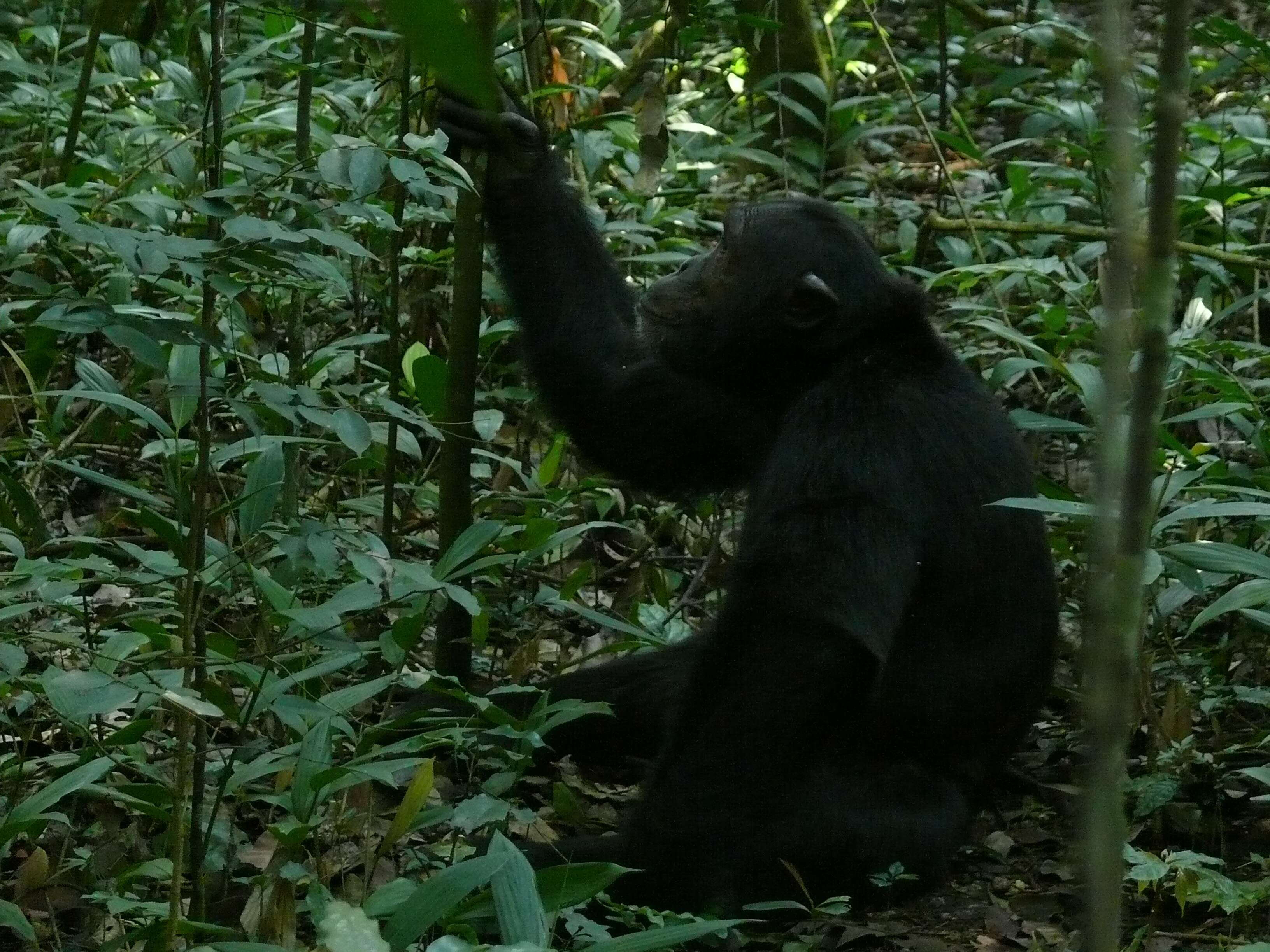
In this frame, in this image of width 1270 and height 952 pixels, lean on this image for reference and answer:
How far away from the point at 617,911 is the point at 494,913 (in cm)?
67

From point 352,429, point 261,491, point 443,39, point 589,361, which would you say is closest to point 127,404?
point 261,491

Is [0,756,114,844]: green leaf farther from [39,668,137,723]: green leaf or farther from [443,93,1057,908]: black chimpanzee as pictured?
[443,93,1057,908]: black chimpanzee

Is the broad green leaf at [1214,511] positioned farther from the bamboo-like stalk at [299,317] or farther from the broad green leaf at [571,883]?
the bamboo-like stalk at [299,317]

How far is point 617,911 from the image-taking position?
11.2ft

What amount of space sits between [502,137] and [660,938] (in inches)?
104

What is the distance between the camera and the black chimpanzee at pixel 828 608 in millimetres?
3859

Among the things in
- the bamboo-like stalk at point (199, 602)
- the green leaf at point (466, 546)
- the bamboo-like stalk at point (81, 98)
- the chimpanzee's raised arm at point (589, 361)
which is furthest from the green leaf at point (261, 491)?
the bamboo-like stalk at point (81, 98)

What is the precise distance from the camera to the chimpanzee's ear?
4.47 m

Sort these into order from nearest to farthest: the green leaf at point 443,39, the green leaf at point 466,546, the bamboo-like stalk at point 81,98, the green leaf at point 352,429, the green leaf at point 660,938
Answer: the green leaf at point 443,39, the green leaf at point 660,938, the green leaf at point 352,429, the green leaf at point 466,546, the bamboo-like stalk at point 81,98

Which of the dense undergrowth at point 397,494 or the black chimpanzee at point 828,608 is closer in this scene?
the dense undergrowth at point 397,494

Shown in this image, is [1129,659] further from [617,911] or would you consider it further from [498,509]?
[498,509]

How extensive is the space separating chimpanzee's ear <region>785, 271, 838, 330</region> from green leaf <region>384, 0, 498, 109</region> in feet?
12.5

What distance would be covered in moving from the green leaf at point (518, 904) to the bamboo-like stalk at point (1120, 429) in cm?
147

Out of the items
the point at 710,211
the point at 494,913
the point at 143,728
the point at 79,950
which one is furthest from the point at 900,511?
the point at 710,211
